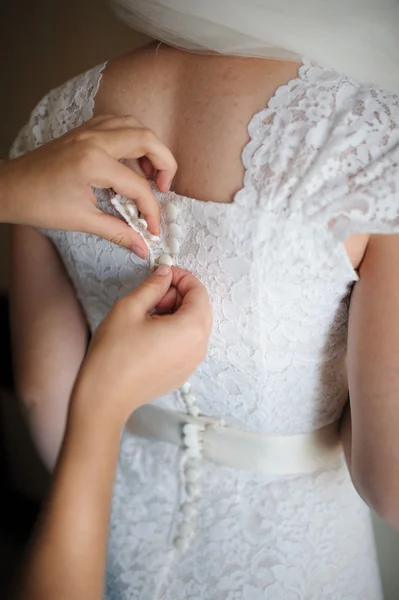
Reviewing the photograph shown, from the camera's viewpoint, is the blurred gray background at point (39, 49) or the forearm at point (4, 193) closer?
the forearm at point (4, 193)

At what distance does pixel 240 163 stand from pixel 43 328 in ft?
1.49

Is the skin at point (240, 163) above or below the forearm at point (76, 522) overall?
above

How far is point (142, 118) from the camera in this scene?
73 centimetres

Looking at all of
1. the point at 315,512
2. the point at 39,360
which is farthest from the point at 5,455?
the point at 315,512

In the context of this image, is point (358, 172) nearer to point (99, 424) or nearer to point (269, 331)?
point (269, 331)

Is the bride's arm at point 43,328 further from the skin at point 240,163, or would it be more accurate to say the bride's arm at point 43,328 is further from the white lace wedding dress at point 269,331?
the skin at point 240,163

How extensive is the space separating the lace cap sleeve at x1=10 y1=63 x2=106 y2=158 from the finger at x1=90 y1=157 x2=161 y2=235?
18cm

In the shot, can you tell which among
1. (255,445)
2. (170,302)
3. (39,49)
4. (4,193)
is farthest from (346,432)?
(39,49)

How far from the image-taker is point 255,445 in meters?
0.83

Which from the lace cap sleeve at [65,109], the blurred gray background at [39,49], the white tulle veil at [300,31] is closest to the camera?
the white tulle veil at [300,31]

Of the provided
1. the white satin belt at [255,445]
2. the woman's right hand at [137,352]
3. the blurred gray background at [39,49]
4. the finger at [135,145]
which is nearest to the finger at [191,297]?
the woman's right hand at [137,352]

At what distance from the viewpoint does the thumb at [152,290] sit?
1.99 feet

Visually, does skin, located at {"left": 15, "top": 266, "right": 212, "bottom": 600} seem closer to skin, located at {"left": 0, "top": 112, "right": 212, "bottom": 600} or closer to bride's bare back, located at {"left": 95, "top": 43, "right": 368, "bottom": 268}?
skin, located at {"left": 0, "top": 112, "right": 212, "bottom": 600}

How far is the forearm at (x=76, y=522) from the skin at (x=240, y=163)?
30cm
